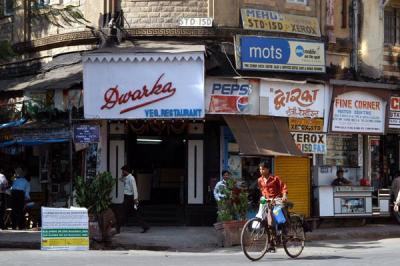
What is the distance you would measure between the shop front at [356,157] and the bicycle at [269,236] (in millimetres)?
6098

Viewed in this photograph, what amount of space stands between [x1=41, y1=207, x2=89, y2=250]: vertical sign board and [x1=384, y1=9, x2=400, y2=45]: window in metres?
12.7

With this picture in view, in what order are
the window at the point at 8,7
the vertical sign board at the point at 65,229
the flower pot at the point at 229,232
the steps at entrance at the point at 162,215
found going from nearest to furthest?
the vertical sign board at the point at 65,229, the flower pot at the point at 229,232, the steps at entrance at the point at 162,215, the window at the point at 8,7

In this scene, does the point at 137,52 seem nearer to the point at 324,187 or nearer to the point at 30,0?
the point at 30,0

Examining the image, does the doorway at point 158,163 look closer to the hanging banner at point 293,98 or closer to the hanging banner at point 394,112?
the hanging banner at point 293,98

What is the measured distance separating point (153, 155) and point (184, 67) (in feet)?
10.9

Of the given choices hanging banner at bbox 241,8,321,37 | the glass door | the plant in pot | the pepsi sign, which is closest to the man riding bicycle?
the plant in pot

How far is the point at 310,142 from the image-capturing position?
66.5ft

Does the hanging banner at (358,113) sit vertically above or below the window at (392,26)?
below

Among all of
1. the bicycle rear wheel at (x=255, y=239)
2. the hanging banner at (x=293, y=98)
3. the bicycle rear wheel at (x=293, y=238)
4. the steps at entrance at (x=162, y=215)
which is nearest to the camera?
the bicycle rear wheel at (x=255, y=239)

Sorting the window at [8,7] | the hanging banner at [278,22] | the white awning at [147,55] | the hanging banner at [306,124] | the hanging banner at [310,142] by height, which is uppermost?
the window at [8,7]

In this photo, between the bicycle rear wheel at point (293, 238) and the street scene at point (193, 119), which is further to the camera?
the street scene at point (193, 119)

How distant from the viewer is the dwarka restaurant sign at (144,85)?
17.7m

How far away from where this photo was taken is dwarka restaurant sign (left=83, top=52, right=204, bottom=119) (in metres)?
17.7

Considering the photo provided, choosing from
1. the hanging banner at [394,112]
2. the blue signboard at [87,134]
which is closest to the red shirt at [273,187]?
the blue signboard at [87,134]
